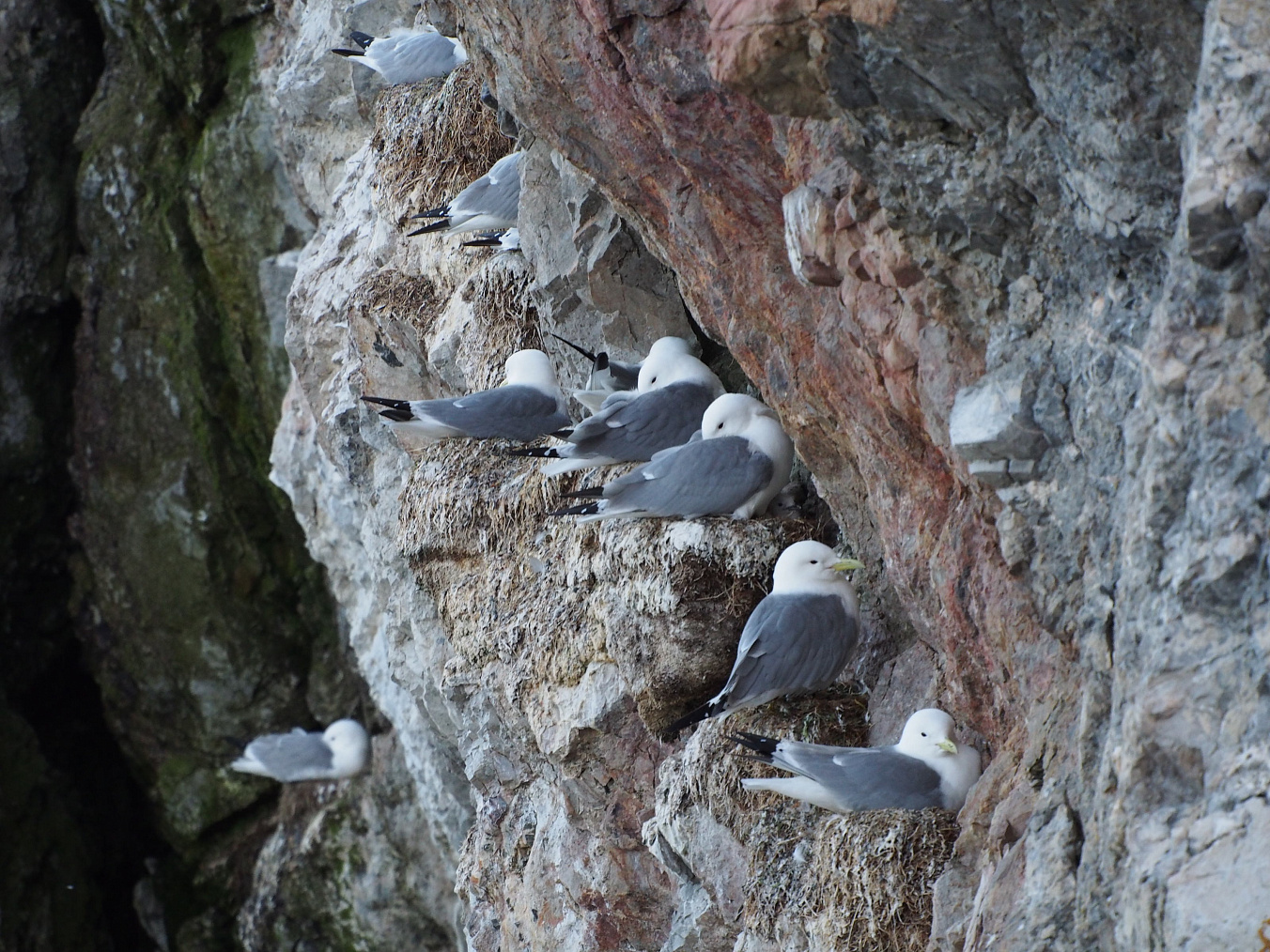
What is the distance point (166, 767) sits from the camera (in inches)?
468

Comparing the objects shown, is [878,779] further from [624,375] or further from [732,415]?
[624,375]

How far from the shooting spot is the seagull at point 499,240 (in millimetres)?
6480

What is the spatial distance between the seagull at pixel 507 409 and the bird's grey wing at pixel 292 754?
4.76 m

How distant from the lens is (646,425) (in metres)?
5.33

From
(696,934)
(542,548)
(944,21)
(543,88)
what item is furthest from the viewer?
(542,548)

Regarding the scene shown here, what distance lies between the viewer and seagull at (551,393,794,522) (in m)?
4.74

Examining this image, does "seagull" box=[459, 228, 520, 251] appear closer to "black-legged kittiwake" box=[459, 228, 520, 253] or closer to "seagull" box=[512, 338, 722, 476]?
"black-legged kittiwake" box=[459, 228, 520, 253]

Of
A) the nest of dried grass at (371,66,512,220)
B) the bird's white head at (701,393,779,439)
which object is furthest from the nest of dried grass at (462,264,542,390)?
the bird's white head at (701,393,779,439)

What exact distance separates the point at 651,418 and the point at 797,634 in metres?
1.36

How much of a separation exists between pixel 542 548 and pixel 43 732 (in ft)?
26.8

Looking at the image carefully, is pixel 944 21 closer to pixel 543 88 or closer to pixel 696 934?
pixel 543 88

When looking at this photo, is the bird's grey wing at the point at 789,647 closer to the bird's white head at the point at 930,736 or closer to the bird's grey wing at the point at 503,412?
the bird's white head at the point at 930,736

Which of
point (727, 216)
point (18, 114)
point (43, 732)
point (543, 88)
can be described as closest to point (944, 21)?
point (727, 216)

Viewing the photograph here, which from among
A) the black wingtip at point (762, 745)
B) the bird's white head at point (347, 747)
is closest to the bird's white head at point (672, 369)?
the black wingtip at point (762, 745)
